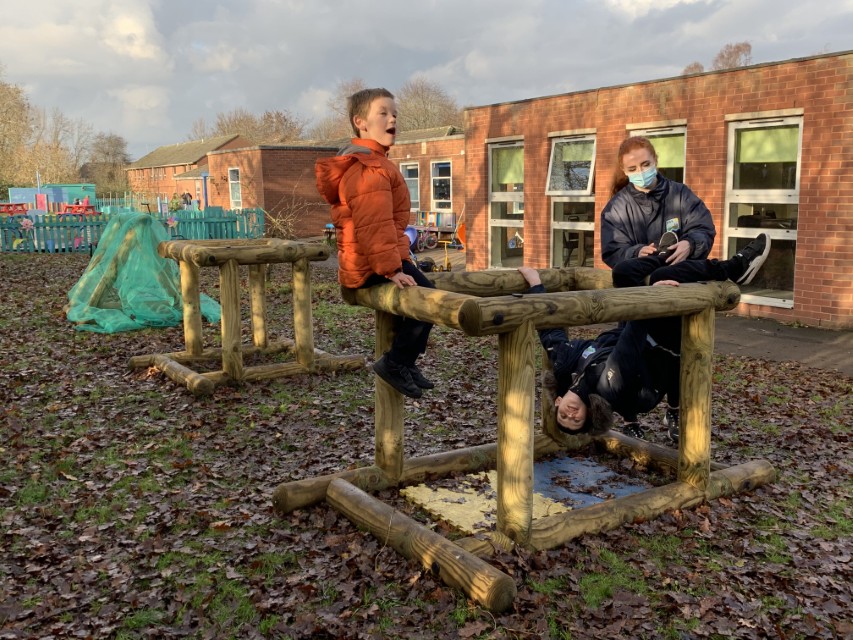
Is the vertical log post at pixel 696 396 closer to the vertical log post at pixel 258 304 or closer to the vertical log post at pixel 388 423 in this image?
the vertical log post at pixel 388 423

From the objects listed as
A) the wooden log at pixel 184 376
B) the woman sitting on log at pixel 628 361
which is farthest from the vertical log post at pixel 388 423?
the wooden log at pixel 184 376

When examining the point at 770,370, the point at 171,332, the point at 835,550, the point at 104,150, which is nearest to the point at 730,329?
the point at 770,370

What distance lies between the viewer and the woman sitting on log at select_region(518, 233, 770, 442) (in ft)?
14.5

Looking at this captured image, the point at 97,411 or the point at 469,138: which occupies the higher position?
the point at 469,138

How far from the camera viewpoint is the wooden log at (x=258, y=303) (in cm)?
900

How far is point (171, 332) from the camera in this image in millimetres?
10531

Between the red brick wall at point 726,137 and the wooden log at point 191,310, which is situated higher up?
the red brick wall at point 726,137

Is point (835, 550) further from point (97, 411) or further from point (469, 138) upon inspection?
point (469, 138)

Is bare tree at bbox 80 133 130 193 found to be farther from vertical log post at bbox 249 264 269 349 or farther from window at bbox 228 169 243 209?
vertical log post at bbox 249 264 269 349

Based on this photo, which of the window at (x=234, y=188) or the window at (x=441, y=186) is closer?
the window at (x=441, y=186)

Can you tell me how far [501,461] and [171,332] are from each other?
7.78 m

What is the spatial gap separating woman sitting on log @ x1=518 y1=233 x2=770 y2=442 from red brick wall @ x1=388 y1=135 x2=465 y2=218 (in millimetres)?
22049

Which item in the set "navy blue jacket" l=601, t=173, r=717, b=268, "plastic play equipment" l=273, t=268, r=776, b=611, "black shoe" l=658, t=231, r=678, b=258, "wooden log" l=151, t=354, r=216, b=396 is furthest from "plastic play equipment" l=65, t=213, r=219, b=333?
"black shoe" l=658, t=231, r=678, b=258

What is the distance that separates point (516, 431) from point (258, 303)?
5961 mm
